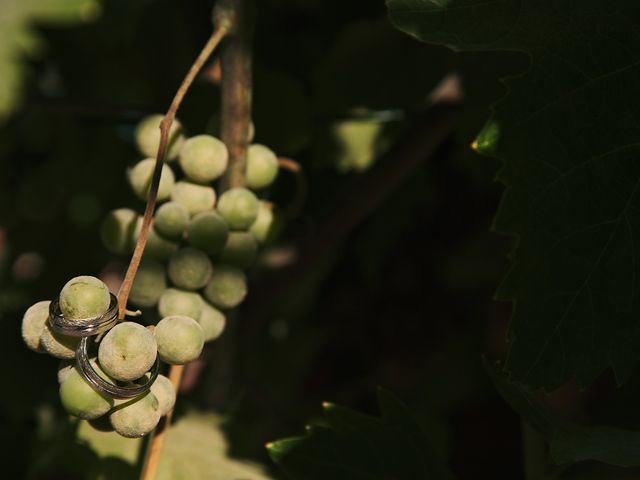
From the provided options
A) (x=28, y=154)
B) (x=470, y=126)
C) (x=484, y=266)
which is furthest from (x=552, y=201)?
(x=28, y=154)

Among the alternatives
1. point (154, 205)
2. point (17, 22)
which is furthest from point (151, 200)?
point (17, 22)

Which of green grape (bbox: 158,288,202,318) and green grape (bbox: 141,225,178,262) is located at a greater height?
green grape (bbox: 141,225,178,262)

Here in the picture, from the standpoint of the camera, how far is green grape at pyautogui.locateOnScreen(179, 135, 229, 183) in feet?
3.43

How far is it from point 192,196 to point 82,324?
0.26 m

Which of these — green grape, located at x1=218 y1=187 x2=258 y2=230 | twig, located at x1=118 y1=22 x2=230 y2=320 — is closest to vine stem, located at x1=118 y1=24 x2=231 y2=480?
twig, located at x1=118 y1=22 x2=230 y2=320

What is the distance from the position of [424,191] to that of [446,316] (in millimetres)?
331

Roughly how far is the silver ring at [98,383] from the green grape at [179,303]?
147 millimetres

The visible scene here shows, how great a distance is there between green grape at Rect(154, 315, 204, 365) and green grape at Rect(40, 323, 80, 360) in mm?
78

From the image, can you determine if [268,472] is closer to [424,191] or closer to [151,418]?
[151,418]

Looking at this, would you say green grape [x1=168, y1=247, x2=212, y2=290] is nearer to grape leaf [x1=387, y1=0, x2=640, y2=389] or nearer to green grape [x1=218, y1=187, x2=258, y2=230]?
green grape [x1=218, y1=187, x2=258, y2=230]

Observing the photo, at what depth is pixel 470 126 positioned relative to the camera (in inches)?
59.0

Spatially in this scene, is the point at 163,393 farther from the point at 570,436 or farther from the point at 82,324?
the point at 570,436

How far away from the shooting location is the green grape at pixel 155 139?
1094mm

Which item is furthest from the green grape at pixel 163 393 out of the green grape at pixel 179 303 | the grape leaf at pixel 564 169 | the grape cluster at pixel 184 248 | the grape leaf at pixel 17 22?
the grape leaf at pixel 17 22
